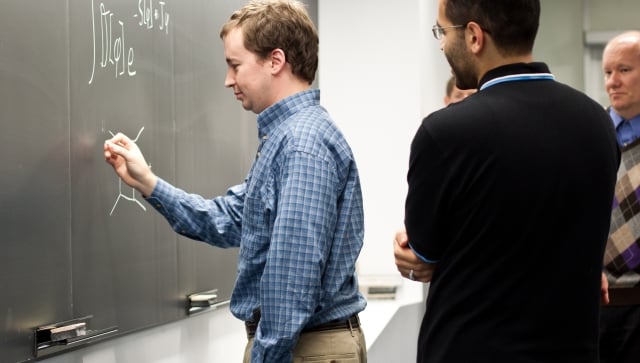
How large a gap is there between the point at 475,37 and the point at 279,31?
0.58m

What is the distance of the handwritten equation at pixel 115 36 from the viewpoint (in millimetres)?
1958

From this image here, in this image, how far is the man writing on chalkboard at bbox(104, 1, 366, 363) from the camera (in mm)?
1701

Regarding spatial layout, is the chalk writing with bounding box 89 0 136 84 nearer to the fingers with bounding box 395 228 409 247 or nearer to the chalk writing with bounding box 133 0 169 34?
the chalk writing with bounding box 133 0 169 34

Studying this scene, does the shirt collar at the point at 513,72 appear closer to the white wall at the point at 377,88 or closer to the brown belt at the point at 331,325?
the brown belt at the point at 331,325

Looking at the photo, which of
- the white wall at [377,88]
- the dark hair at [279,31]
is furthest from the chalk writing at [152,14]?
the white wall at [377,88]

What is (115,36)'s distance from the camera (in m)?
2.06

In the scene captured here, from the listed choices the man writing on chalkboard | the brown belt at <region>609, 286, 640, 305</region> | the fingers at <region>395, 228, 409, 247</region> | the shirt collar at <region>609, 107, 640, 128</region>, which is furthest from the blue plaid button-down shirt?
the shirt collar at <region>609, 107, 640, 128</region>

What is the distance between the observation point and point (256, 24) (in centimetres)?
192

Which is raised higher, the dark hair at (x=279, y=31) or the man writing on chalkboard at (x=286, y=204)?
the dark hair at (x=279, y=31)

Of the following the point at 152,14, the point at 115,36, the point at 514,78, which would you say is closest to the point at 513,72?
the point at 514,78

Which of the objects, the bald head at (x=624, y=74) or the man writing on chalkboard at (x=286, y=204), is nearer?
the man writing on chalkboard at (x=286, y=204)

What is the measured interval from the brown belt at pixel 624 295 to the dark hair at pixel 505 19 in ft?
5.18

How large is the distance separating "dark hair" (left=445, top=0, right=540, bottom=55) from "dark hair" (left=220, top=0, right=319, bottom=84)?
542mm

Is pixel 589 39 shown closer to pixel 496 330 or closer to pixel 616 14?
pixel 616 14
